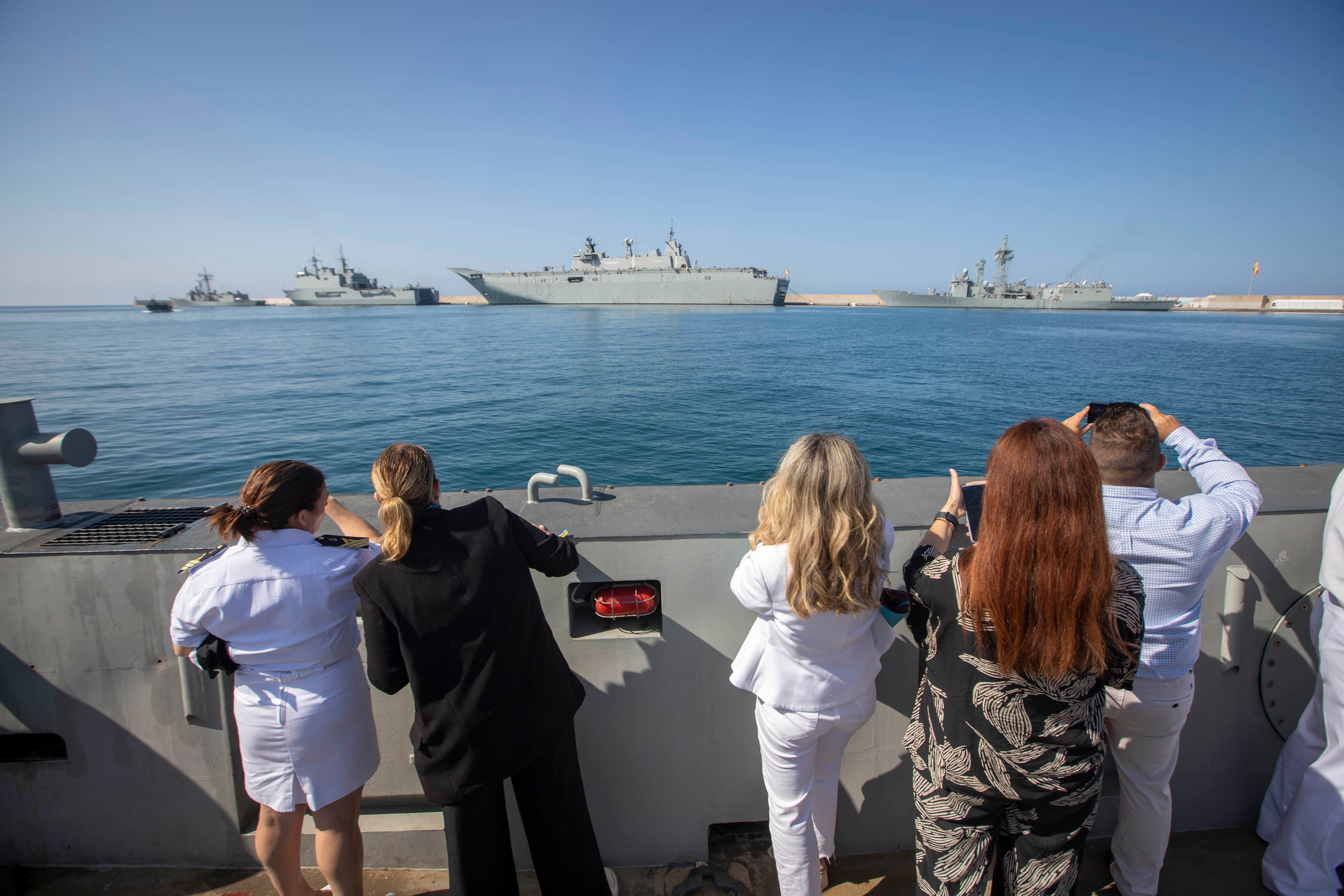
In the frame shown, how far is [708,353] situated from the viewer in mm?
25141

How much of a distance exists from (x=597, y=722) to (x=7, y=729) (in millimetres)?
1984

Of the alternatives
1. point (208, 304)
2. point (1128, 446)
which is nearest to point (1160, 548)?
point (1128, 446)

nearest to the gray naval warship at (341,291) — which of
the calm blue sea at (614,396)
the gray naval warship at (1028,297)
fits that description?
the calm blue sea at (614,396)

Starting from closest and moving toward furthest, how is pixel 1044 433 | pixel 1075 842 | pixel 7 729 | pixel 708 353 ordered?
1. pixel 1044 433
2. pixel 1075 842
3. pixel 7 729
4. pixel 708 353

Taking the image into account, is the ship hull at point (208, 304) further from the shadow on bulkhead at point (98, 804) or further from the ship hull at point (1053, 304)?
the shadow on bulkhead at point (98, 804)

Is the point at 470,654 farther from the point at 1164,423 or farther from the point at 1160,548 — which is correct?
the point at 1164,423

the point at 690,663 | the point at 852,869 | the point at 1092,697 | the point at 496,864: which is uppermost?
the point at 1092,697

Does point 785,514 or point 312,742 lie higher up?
point 785,514

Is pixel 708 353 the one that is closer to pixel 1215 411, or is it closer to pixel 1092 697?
pixel 1215 411

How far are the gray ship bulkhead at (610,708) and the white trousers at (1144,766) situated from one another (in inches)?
12.9

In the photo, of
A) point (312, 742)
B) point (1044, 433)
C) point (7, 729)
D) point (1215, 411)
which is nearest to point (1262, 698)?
point (1044, 433)

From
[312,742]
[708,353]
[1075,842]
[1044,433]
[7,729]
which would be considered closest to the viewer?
[1044,433]

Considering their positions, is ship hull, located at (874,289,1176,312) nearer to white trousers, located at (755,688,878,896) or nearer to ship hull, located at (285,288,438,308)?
ship hull, located at (285,288,438,308)

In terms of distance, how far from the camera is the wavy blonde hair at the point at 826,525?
1.36 metres
